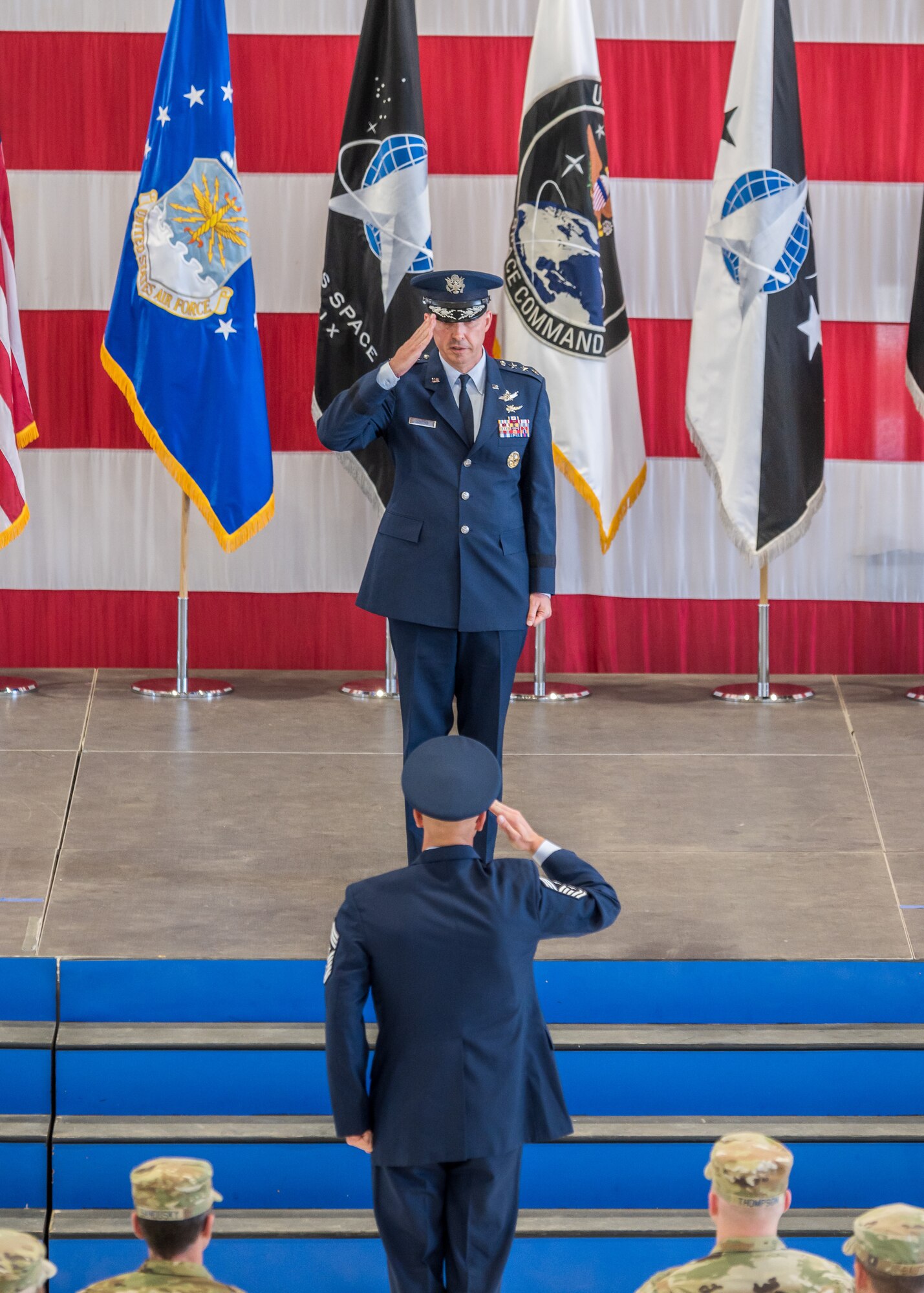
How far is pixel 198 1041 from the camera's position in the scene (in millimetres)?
3139

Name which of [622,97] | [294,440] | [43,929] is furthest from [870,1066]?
[622,97]

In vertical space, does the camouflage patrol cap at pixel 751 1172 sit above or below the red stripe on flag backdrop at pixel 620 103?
below

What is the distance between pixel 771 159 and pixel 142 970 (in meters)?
3.53

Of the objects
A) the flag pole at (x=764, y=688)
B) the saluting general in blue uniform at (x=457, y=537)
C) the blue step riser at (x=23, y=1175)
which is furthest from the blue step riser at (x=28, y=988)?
the flag pole at (x=764, y=688)

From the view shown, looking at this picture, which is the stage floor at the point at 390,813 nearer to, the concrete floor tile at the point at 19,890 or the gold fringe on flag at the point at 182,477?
the concrete floor tile at the point at 19,890

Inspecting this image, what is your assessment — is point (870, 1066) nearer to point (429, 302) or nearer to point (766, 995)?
point (766, 995)

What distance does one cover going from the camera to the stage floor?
3.49 m

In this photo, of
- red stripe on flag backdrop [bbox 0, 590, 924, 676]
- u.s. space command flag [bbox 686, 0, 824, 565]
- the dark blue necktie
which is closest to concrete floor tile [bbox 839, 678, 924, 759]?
red stripe on flag backdrop [bbox 0, 590, 924, 676]

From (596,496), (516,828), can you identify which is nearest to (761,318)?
(596,496)

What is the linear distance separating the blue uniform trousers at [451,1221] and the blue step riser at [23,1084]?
1.03 m

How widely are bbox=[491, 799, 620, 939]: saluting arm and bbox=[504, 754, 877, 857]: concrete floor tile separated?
171cm

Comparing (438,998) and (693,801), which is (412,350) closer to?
(438,998)

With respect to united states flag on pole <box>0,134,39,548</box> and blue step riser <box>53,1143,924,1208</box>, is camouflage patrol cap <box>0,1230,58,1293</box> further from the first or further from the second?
united states flag on pole <box>0,134,39,548</box>

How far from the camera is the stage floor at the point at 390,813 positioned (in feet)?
11.4
